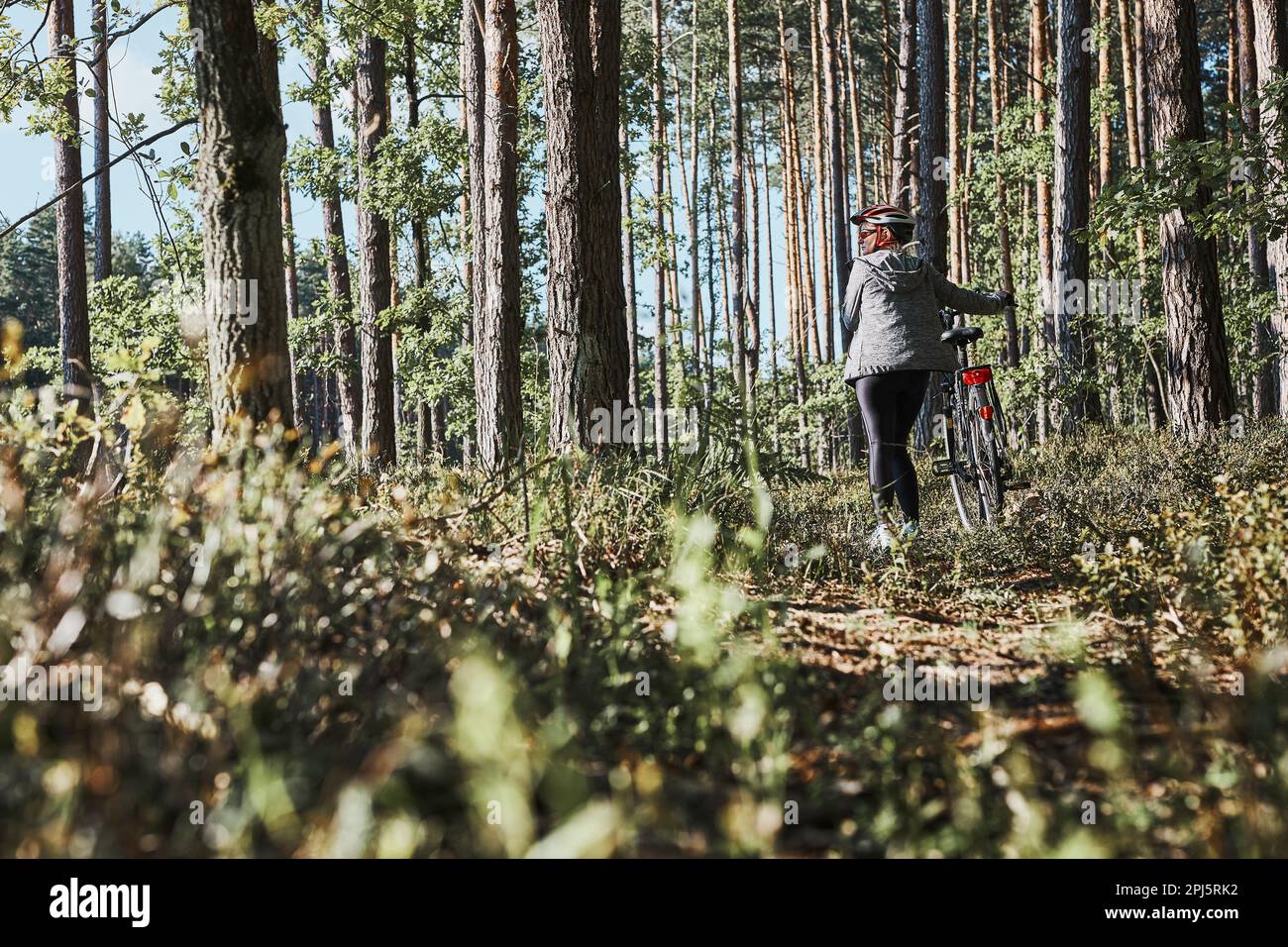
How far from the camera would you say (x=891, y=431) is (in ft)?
19.9

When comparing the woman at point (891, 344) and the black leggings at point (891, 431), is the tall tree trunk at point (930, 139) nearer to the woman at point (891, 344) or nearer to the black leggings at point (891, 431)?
the woman at point (891, 344)

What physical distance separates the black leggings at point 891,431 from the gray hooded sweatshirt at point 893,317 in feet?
0.32

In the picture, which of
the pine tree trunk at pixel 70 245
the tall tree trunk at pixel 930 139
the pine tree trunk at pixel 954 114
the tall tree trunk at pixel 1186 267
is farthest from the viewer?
the pine tree trunk at pixel 954 114

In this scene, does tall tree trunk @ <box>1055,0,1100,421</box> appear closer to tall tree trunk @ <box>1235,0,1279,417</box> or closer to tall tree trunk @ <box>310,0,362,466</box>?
tall tree trunk @ <box>1235,0,1279,417</box>

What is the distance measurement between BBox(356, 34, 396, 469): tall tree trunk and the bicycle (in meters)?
8.97

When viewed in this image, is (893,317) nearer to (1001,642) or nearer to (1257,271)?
(1001,642)

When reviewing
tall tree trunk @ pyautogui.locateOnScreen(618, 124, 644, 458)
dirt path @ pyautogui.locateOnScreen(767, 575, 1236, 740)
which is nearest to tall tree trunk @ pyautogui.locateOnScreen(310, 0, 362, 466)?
tall tree trunk @ pyautogui.locateOnScreen(618, 124, 644, 458)

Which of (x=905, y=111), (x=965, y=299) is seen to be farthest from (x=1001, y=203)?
(x=965, y=299)

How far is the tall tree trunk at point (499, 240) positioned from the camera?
30.7 ft

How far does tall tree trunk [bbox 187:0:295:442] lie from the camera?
409 centimetres

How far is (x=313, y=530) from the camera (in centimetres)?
346

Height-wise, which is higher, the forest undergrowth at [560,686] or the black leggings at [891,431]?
the black leggings at [891,431]

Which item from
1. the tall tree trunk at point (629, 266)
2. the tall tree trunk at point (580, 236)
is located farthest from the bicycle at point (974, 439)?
the tall tree trunk at point (580, 236)
